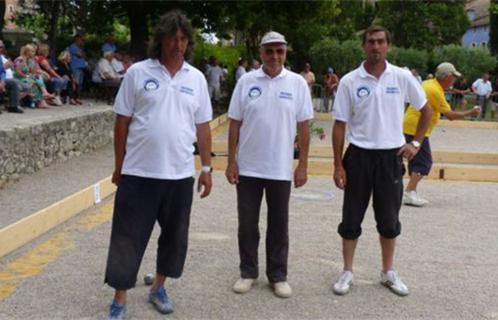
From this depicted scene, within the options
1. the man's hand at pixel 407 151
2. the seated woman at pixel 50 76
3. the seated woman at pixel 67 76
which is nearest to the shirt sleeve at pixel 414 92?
the man's hand at pixel 407 151

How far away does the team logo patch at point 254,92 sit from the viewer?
452 cm

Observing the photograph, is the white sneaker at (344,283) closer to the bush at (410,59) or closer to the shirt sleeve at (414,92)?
the shirt sleeve at (414,92)

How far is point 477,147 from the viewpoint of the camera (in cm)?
1502

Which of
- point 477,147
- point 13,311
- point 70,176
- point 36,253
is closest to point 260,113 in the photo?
point 13,311

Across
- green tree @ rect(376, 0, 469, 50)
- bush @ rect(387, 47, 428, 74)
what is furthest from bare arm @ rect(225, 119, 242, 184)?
green tree @ rect(376, 0, 469, 50)

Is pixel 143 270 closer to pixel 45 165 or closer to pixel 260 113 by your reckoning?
pixel 260 113

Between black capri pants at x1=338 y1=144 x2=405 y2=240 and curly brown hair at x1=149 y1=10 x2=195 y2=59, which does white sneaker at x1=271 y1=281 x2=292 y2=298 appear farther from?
curly brown hair at x1=149 y1=10 x2=195 y2=59

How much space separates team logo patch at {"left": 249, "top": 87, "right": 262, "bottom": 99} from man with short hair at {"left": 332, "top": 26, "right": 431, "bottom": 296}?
1.99 feet

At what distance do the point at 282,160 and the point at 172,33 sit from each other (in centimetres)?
121

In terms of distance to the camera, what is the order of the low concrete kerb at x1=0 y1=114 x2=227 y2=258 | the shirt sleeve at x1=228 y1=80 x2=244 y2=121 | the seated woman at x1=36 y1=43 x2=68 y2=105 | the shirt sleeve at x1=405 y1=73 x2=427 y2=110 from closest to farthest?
the shirt sleeve at x1=228 y1=80 x2=244 y2=121
the shirt sleeve at x1=405 y1=73 x2=427 y2=110
the low concrete kerb at x1=0 y1=114 x2=227 y2=258
the seated woman at x1=36 y1=43 x2=68 y2=105

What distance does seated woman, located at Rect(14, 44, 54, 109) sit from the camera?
11242 mm

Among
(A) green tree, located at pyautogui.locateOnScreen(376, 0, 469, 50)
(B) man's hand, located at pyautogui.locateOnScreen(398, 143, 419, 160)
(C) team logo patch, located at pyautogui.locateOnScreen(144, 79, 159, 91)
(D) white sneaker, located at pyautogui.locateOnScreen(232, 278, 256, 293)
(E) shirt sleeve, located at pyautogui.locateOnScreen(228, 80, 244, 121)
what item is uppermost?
(A) green tree, located at pyautogui.locateOnScreen(376, 0, 469, 50)

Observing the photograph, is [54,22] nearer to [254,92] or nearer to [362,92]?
[254,92]

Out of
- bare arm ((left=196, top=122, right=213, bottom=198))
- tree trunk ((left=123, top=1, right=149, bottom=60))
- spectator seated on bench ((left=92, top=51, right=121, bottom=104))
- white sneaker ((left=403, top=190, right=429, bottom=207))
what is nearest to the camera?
bare arm ((left=196, top=122, right=213, bottom=198))
